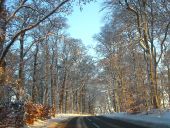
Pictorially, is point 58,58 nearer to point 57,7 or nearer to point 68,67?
point 68,67

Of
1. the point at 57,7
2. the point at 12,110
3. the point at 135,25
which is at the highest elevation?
the point at 135,25

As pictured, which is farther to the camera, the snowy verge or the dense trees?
the dense trees

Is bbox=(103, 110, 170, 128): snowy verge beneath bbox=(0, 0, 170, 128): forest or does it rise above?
beneath

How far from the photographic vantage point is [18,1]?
22.5m

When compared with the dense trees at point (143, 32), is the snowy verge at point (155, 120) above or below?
below

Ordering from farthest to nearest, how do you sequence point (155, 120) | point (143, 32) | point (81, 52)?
point (81, 52) < point (143, 32) < point (155, 120)

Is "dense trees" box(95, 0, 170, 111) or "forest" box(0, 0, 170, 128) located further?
"dense trees" box(95, 0, 170, 111)

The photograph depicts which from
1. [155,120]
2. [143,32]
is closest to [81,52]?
[143,32]

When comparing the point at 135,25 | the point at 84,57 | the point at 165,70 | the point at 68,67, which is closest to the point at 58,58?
the point at 68,67

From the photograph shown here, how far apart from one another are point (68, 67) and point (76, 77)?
9897 mm

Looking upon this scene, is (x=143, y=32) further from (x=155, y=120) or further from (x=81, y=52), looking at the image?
(x=81, y=52)

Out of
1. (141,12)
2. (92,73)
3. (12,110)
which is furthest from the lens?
(92,73)

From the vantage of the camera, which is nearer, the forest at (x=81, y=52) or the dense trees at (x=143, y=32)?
the forest at (x=81, y=52)

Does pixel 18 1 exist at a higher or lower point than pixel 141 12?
lower
